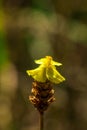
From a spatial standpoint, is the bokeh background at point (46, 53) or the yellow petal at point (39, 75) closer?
the yellow petal at point (39, 75)

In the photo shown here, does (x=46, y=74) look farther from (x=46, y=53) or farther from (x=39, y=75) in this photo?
(x=46, y=53)

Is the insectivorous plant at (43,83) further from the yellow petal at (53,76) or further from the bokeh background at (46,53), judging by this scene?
the bokeh background at (46,53)

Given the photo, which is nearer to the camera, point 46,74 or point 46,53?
point 46,74

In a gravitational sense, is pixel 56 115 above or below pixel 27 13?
below

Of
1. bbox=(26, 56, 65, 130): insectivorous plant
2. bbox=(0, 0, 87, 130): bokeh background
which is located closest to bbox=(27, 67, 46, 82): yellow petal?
bbox=(26, 56, 65, 130): insectivorous plant

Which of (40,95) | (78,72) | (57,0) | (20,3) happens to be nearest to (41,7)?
(57,0)

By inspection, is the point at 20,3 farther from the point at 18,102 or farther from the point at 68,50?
the point at 18,102

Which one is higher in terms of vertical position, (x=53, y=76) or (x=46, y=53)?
(x=53, y=76)

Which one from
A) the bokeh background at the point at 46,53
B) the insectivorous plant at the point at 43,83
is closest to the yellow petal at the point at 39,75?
the insectivorous plant at the point at 43,83

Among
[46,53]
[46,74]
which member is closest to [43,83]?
[46,74]
